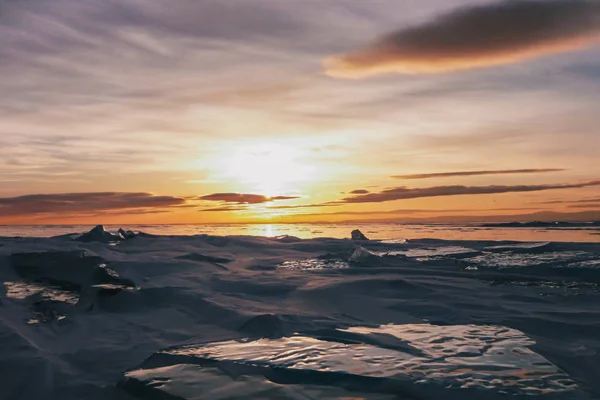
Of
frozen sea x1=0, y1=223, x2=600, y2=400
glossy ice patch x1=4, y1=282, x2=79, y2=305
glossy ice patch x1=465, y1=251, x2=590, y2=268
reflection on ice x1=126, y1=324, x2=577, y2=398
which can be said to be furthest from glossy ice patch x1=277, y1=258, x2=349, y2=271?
reflection on ice x1=126, y1=324, x2=577, y2=398

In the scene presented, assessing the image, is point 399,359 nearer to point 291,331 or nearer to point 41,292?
point 291,331

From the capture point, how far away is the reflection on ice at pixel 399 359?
291cm

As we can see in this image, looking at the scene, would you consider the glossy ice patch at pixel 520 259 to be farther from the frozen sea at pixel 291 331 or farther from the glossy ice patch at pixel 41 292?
the glossy ice patch at pixel 41 292

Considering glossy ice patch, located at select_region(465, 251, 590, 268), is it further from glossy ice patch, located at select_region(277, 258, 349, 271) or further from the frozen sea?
glossy ice patch, located at select_region(277, 258, 349, 271)

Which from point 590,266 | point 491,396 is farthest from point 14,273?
point 590,266

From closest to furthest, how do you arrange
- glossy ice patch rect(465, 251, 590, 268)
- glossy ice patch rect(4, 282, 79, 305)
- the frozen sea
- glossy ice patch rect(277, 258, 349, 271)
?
the frozen sea
glossy ice patch rect(4, 282, 79, 305)
glossy ice patch rect(277, 258, 349, 271)
glossy ice patch rect(465, 251, 590, 268)

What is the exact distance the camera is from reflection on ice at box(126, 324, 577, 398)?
291 centimetres

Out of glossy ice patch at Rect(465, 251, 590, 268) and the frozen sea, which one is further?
glossy ice patch at Rect(465, 251, 590, 268)

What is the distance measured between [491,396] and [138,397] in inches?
85.8

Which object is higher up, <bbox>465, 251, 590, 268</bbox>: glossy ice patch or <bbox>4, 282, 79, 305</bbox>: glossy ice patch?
<bbox>465, 251, 590, 268</bbox>: glossy ice patch

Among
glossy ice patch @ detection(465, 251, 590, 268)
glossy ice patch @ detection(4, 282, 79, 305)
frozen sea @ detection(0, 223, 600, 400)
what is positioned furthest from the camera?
glossy ice patch @ detection(465, 251, 590, 268)

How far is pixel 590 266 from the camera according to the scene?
326 inches

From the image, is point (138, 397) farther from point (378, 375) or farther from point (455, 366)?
point (455, 366)

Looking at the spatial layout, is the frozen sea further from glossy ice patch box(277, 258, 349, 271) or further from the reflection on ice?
glossy ice patch box(277, 258, 349, 271)
